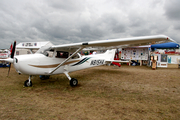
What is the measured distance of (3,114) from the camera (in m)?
2.63

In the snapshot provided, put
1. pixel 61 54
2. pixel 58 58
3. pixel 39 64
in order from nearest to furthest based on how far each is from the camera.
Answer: pixel 39 64, pixel 58 58, pixel 61 54

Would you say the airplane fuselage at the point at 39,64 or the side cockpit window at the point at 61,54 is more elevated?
the side cockpit window at the point at 61,54

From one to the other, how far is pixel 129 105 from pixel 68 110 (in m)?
1.81

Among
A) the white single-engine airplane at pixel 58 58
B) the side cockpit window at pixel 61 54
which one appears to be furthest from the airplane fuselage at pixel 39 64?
the side cockpit window at pixel 61 54

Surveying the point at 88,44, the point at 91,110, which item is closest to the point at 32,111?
→ the point at 91,110

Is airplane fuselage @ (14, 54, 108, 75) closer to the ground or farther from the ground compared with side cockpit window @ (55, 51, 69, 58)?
closer to the ground

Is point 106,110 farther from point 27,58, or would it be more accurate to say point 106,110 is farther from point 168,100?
point 27,58

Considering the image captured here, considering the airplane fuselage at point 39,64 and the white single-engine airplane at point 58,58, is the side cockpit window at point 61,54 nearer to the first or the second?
the white single-engine airplane at point 58,58

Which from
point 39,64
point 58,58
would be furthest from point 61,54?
point 39,64

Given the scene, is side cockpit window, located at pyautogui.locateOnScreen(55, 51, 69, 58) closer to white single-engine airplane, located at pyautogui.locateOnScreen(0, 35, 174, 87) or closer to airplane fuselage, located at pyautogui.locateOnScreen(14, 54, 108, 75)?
white single-engine airplane, located at pyautogui.locateOnScreen(0, 35, 174, 87)

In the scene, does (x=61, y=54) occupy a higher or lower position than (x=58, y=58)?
higher

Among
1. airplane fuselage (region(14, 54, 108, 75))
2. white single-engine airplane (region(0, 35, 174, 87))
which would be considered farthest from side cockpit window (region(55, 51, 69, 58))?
airplane fuselage (region(14, 54, 108, 75))

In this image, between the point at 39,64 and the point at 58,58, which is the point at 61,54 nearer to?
the point at 58,58

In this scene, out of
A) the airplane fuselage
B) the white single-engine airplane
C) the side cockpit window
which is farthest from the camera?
the side cockpit window
